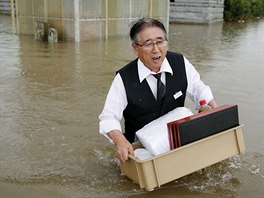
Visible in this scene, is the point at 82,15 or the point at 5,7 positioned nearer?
the point at 82,15

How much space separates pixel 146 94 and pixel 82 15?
10020mm

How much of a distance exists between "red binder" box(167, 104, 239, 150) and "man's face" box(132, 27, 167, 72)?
1.67ft

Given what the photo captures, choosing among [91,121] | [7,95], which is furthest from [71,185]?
[7,95]

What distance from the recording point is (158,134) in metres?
2.77

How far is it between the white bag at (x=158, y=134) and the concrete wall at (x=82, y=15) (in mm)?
9898

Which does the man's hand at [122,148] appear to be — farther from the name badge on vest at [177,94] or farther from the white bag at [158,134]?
the name badge on vest at [177,94]

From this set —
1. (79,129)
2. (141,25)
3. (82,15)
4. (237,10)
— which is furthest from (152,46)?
(237,10)

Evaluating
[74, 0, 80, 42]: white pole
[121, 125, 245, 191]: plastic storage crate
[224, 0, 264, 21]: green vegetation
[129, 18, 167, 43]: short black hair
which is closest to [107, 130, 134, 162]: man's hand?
[121, 125, 245, 191]: plastic storage crate

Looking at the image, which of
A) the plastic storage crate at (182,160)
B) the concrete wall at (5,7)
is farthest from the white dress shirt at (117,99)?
the concrete wall at (5,7)

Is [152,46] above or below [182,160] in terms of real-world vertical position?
above

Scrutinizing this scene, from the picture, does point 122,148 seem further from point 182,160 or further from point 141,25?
point 141,25

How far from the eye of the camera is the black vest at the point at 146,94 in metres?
2.94

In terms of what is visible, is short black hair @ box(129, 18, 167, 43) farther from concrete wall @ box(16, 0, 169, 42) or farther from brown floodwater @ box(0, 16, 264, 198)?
concrete wall @ box(16, 0, 169, 42)

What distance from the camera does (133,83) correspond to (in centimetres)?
293
